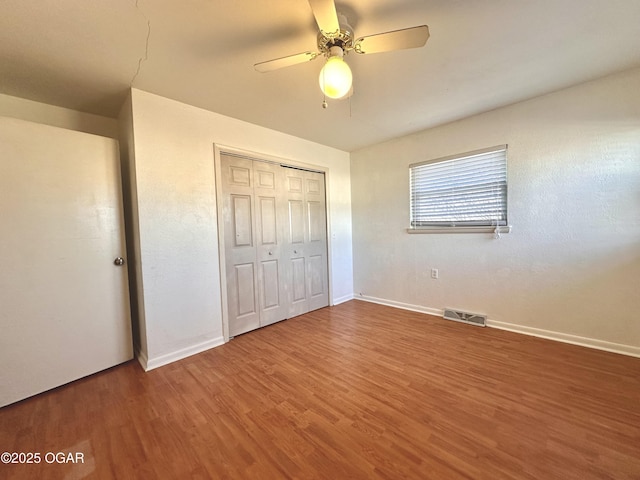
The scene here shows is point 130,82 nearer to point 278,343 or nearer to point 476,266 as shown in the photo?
point 278,343

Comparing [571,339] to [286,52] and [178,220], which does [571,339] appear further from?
[178,220]

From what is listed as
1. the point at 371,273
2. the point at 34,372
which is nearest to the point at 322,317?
the point at 371,273

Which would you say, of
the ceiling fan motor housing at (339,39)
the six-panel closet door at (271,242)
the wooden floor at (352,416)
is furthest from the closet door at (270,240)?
the ceiling fan motor housing at (339,39)

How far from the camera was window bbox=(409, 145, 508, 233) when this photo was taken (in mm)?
2736

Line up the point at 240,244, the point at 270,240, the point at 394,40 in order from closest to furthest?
the point at 394,40, the point at 240,244, the point at 270,240

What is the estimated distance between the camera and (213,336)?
2.57m

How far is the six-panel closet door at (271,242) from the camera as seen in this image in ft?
9.08

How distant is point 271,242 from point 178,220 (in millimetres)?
1088

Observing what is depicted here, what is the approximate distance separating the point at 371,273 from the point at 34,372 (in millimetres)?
3629

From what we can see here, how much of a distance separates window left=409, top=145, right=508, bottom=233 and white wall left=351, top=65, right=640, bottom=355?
0.10m

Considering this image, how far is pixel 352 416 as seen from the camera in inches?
61.0

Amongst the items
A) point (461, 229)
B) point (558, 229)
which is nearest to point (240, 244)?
point (461, 229)

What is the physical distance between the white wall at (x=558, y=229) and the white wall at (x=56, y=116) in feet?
11.8

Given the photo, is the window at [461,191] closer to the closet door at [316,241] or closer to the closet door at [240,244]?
the closet door at [316,241]
